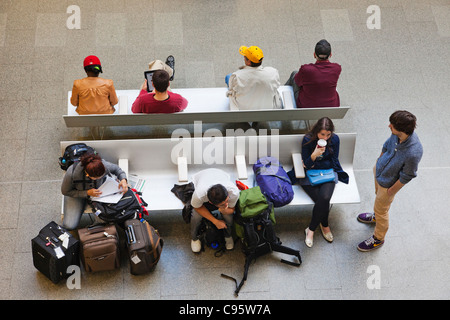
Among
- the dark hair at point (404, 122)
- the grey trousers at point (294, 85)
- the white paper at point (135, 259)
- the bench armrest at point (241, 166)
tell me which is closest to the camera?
the dark hair at point (404, 122)

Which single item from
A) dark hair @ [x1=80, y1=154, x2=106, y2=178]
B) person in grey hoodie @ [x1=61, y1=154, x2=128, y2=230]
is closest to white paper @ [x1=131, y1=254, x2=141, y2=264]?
person in grey hoodie @ [x1=61, y1=154, x2=128, y2=230]

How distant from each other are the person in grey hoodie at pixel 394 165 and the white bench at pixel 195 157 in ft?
1.14

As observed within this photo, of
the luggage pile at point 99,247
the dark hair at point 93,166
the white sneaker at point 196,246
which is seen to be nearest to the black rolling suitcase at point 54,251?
the luggage pile at point 99,247

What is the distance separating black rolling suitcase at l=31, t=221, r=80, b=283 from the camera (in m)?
4.34

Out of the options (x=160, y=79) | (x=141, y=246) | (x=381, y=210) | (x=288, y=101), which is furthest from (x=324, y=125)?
(x=141, y=246)

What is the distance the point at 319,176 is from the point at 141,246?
6.03ft

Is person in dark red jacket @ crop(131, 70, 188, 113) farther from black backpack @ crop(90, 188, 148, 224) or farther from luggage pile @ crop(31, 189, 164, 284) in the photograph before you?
luggage pile @ crop(31, 189, 164, 284)

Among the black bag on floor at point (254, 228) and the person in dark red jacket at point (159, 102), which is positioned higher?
the person in dark red jacket at point (159, 102)

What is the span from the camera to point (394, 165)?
4105 millimetres

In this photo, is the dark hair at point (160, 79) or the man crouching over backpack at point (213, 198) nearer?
the man crouching over backpack at point (213, 198)

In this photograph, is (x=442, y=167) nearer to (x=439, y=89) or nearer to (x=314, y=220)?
(x=439, y=89)

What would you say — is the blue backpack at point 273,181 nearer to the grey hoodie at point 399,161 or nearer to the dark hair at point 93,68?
the grey hoodie at point 399,161

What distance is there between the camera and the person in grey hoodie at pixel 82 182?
4.20 meters

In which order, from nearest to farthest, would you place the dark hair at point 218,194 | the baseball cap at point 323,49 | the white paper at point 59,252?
the dark hair at point 218,194, the white paper at point 59,252, the baseball cap at point 323,49
